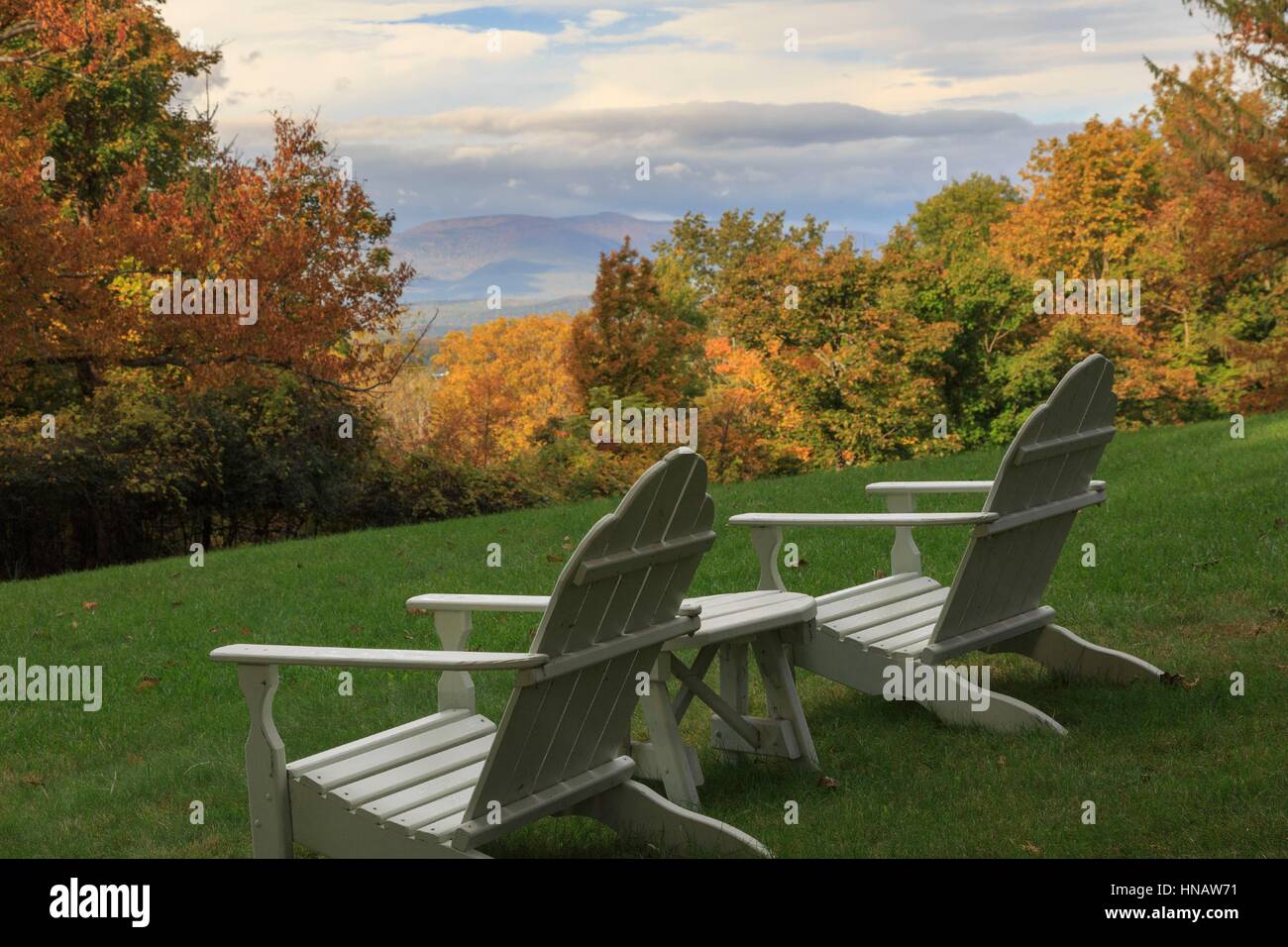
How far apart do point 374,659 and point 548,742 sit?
53cm

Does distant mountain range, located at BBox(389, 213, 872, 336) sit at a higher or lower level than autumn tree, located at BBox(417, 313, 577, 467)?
higher

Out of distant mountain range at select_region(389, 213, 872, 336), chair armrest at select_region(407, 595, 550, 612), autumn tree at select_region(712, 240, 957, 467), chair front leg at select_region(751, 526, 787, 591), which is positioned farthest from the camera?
distant mountain range at select_region(389, 213, 872, 336)

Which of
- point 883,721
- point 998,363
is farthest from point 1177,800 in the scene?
point 998,363

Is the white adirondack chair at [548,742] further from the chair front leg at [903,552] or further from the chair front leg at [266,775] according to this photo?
the chair front leg at [903,552]

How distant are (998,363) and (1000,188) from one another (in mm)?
18077

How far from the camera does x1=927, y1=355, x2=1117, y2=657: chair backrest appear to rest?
4.77m

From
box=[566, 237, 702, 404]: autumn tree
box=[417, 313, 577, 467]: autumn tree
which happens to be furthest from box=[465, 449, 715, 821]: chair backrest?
box=[417, 313, 577, 467]: autumn tree

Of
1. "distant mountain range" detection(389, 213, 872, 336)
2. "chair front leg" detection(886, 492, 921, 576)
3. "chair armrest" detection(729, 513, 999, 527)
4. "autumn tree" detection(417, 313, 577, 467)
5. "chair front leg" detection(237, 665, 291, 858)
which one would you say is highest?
"distant mountain range" detection(389, 213, 872, 336)

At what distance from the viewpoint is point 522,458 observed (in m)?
20.3

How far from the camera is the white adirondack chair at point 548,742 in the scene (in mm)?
3336

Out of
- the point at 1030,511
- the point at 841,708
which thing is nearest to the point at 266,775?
the point at 841,708

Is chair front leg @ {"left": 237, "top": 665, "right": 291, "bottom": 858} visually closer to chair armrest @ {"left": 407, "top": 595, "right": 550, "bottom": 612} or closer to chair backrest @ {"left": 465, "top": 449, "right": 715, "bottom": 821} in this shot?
chair backrest @ {"left": 465, "top": 449, "right": 715, "bottom": 821}

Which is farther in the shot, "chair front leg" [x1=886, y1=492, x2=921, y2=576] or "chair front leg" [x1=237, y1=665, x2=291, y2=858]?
"chair front leg" [x1=886, y1=492, x2=921, y2=576]

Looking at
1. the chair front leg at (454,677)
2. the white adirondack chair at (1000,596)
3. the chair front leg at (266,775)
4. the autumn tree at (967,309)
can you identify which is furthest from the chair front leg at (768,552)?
the autumn tree at (967,309)
